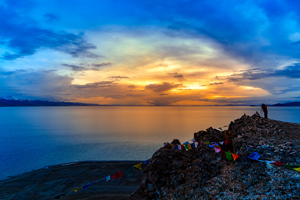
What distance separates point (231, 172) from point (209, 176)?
5.70 ft

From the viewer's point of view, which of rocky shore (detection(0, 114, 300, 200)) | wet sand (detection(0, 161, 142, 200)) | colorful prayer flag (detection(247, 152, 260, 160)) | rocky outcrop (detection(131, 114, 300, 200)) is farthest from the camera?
wet sand (detection(0, 161, 142, 200))

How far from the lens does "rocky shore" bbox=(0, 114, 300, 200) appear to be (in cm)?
1158

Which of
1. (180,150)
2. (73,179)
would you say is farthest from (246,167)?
(73,179)

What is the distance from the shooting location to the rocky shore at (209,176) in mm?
11578

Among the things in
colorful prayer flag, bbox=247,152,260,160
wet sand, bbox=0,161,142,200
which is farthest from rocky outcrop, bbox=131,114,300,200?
wet sand, bbox=0,161,142,200

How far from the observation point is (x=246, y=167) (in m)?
13.1

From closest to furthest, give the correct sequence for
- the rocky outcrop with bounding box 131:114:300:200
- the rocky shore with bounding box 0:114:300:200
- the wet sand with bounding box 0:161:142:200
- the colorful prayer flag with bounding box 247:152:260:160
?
the rocky outcrop with bounding box 131:114:300:200, the rocky shore with bounding box 0:114:300:200, the colorful prayer flag with bounding box 247:152:260:160, the wet sand with bounding box 0:161:142:200

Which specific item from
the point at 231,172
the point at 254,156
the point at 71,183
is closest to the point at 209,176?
the point at 231,172

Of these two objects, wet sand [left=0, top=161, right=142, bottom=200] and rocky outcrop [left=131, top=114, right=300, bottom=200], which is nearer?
rocky outcrop [left=131, top=114, right=300, bottom=200]

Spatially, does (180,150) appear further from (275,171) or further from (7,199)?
(7,199)

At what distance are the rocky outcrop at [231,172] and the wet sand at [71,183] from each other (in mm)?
4173

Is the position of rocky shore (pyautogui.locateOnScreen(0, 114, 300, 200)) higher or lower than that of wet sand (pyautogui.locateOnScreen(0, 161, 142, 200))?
higher

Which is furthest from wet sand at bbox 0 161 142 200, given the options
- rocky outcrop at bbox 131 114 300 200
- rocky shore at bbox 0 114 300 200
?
rocky outcrop at bbox 131 114 300 200

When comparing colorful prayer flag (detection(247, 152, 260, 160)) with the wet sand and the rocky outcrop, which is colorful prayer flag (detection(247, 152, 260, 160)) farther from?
the wet sand
